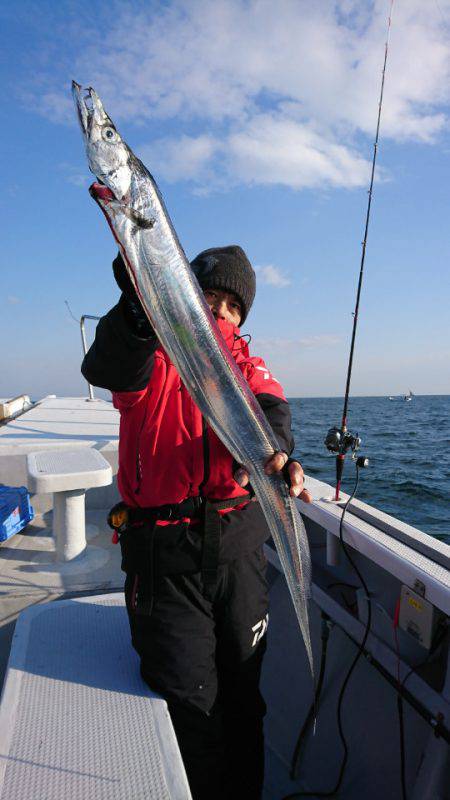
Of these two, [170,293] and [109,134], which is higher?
[109,134]

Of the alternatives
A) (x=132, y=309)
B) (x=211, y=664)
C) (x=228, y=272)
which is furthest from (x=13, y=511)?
(x=132, y=309)

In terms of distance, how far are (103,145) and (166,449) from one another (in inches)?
48.4

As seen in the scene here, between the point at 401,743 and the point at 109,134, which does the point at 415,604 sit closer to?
the point at 401,743

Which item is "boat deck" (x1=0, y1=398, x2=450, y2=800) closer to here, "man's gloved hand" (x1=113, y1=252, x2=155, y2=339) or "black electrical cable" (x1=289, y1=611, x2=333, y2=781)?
"black electrical cable" (x1=289, y1=611, x2=333, y2=781)

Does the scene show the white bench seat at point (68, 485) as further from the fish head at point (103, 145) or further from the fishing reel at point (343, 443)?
the fish head at point (103, 145)

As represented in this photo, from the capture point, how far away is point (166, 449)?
207 cm

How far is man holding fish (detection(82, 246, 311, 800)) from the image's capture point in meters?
2.03

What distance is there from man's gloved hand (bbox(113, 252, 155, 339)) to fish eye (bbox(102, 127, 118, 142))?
410mm

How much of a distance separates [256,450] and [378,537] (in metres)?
1.39

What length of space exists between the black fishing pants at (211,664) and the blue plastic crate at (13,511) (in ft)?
9.41

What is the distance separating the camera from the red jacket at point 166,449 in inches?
81.7

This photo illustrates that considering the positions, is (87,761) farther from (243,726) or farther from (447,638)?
(447,638)

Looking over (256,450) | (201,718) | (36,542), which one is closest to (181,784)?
(201,718)

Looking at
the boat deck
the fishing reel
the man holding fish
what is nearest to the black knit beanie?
the man holding fish
